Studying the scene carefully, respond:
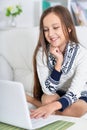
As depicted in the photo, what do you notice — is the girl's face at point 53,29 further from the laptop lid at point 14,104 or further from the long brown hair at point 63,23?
the laptop lid at point 14,104

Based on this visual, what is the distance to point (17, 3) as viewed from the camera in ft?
8.68

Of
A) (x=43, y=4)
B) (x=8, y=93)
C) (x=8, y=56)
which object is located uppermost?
(x=43, y=4)

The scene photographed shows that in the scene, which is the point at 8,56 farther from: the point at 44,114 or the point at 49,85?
the point at 44,114

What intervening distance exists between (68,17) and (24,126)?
77 cm

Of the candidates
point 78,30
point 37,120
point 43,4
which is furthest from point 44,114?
point 43,4

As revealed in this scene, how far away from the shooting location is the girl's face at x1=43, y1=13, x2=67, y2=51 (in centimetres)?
148

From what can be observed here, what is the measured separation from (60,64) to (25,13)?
1.27 meters

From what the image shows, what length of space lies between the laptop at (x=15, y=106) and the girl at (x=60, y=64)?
0.39m

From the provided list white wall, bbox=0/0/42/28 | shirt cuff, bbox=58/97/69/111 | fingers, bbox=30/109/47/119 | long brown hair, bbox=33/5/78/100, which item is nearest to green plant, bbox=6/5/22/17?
white wall, bbox=0/0/42/28

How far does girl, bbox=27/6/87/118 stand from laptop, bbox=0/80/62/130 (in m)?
0.39

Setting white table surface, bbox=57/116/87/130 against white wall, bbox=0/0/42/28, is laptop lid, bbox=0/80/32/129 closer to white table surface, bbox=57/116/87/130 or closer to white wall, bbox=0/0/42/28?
white table surface, bbox=57/116/87/130

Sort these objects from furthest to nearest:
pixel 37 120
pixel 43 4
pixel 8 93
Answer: pixel 43 4 < pixel 37 120 < pixel 8 93

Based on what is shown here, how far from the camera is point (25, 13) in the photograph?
2.66 m

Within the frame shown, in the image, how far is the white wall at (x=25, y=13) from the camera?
262cm
